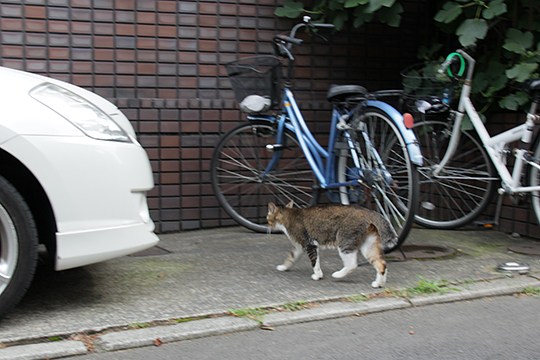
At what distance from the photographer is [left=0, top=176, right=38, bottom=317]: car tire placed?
122 inches

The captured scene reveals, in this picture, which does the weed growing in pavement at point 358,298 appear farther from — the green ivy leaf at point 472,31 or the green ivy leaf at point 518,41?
the green ivy leaf at point 518,41

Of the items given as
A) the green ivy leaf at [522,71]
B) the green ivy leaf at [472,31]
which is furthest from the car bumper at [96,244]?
the green ivy leaf at [522,71]

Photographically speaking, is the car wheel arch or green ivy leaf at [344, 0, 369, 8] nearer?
the car wheel arch

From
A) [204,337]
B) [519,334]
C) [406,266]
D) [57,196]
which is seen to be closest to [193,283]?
[204,337]

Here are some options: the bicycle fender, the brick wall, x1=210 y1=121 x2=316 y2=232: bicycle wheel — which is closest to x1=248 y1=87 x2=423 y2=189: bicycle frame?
the bicycle fender

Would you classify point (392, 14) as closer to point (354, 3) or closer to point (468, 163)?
point (354, 3)

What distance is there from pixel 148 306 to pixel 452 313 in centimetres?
174

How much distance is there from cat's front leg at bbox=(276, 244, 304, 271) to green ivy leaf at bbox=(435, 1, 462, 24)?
2.30 meters

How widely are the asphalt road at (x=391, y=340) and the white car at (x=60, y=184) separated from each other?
0.60 m

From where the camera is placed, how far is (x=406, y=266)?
438 centimetres

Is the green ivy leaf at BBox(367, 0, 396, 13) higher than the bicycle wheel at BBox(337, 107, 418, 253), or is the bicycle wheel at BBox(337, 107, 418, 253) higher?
the green ivy leaf at BBox(367, 0, 396, 13)

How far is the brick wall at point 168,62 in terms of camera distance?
5.12 meters

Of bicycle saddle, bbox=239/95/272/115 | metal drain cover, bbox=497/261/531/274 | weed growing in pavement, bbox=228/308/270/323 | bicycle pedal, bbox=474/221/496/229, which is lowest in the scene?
weed growing in pavement, bbox=228/308/270/323

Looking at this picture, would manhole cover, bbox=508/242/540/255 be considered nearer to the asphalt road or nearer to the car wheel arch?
the asphalt road
